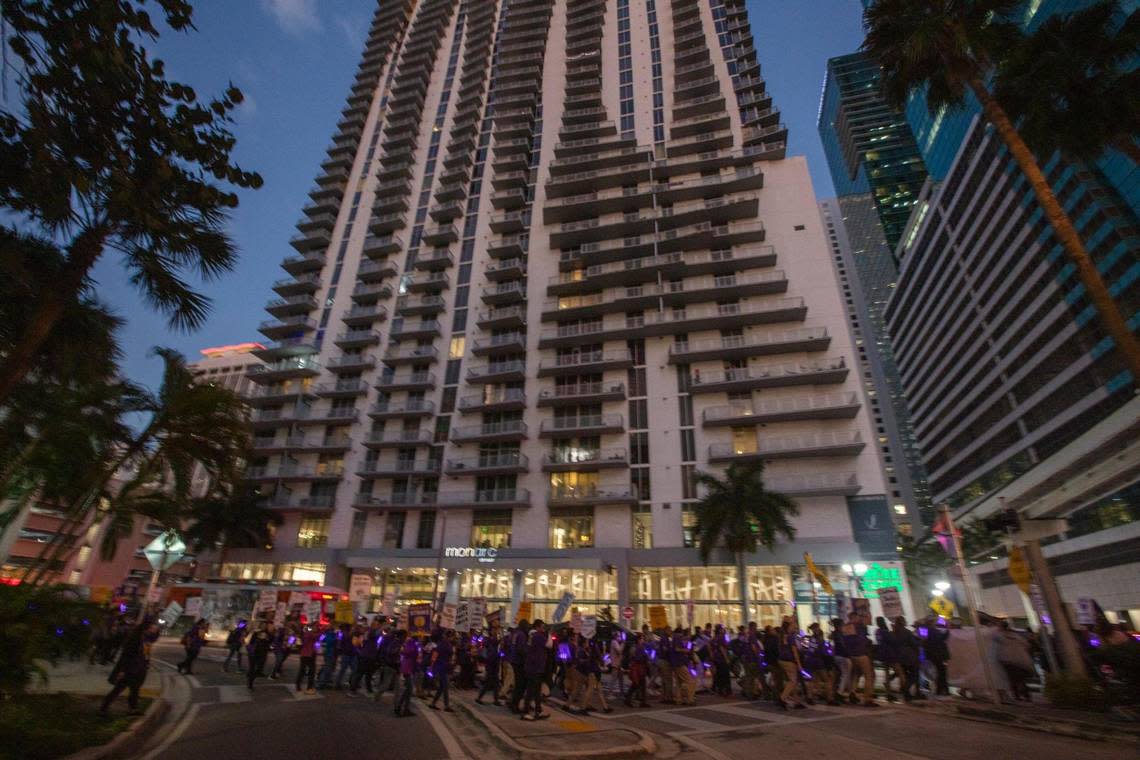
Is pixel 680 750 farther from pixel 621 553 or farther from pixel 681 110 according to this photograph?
pixel 681 110

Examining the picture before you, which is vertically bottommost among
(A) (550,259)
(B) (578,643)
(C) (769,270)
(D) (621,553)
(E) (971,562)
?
(B) (578,643)

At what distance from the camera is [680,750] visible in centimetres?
791

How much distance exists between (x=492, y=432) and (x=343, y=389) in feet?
51.3

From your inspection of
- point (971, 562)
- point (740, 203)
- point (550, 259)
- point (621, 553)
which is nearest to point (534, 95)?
point (550, 259)

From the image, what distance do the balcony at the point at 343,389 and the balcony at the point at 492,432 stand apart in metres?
10.9

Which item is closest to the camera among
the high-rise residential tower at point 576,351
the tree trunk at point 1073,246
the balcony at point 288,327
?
the tree trunk at point 1073,246

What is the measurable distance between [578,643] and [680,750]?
5.54 meters

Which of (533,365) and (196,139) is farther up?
(533,365)

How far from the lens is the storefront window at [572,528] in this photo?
39.0 meters

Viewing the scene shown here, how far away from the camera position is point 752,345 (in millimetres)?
39844

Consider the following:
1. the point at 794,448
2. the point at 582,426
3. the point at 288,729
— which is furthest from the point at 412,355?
the point at 288,729

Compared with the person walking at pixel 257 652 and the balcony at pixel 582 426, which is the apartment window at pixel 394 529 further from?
the person walking at pixel 257 652

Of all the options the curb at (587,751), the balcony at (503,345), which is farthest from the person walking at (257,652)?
the balcony at (503,345)

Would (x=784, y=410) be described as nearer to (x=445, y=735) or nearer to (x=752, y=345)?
(x=752, y=345)
